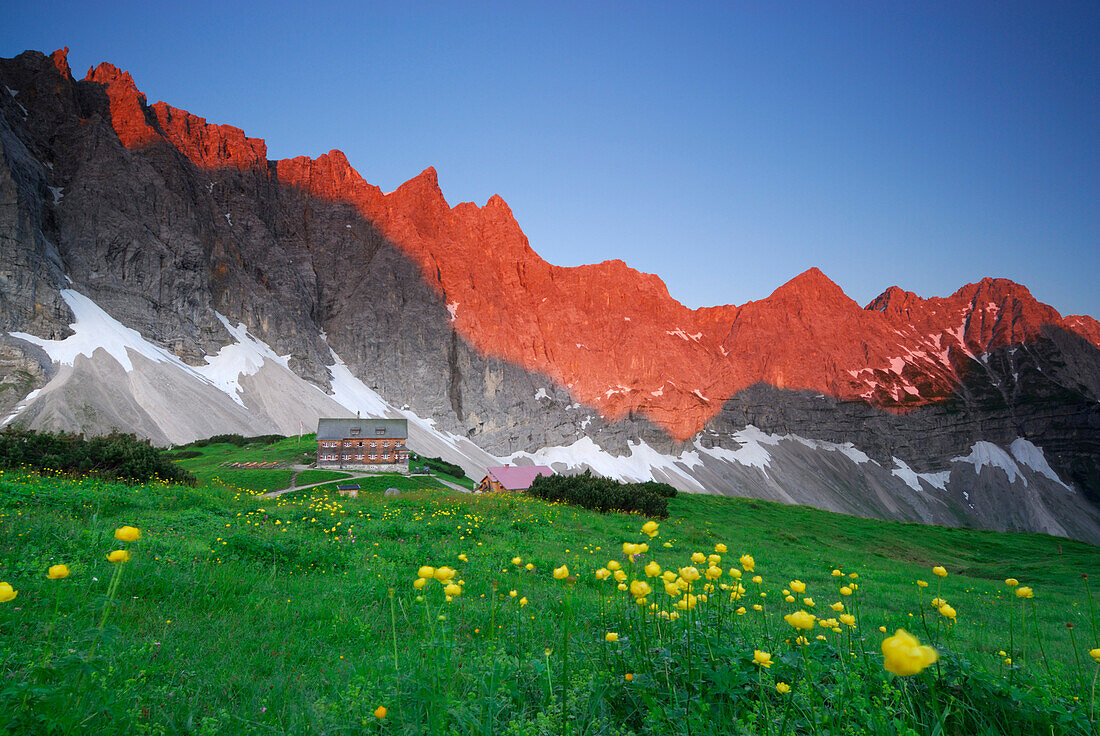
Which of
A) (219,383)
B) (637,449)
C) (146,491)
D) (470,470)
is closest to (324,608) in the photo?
(146,491)

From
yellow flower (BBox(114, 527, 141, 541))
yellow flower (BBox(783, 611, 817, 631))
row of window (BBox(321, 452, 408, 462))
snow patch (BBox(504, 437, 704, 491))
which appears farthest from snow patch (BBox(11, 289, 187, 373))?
yellow flower (BBox(783, 611, 817, 631))

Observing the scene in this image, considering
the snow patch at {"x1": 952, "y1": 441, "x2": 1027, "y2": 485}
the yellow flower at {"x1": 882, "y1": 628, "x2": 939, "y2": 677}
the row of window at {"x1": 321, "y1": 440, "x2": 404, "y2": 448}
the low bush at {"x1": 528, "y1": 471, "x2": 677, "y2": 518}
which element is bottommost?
the snow patch at {"x1": 952, "y1": 441, "x2": 1027, "y2": 485}

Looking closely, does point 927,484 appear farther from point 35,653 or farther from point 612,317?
point 35,653

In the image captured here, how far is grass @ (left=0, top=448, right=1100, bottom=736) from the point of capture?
3.39 metres

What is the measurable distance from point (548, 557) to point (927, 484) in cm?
20150

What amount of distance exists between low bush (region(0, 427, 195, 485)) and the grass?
6.16 metres

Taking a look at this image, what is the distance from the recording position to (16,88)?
117 meters

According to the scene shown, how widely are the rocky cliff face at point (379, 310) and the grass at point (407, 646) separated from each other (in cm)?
8081

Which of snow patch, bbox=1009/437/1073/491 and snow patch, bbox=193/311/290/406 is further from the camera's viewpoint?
snow patch, bbox=1009/437/1073/491

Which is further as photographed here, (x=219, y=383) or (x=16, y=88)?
(x=16, y=88)

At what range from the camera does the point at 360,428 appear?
6612 centimetres

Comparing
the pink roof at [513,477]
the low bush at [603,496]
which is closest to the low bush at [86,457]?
the low bush at [603,496]

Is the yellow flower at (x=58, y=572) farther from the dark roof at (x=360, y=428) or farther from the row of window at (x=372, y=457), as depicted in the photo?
the dark roof at (x=360, y=428)

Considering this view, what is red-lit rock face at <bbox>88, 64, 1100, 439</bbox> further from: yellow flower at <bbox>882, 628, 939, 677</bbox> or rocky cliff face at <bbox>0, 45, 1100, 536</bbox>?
yellow flower at <bbox>882, 628, 939, 677</bbox>
